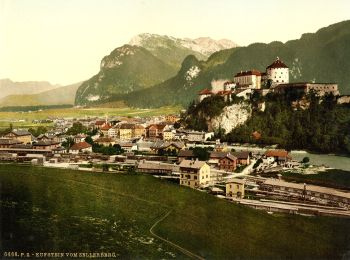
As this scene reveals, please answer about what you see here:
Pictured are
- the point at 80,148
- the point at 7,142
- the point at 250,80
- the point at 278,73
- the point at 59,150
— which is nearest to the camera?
the point at 7,142

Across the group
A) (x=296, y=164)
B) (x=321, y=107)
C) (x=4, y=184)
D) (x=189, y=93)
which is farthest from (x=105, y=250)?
(x=189, y=93)

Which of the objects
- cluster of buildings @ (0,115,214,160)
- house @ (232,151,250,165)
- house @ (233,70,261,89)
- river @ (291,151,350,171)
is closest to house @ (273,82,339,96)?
house @ (233,70,261,89)

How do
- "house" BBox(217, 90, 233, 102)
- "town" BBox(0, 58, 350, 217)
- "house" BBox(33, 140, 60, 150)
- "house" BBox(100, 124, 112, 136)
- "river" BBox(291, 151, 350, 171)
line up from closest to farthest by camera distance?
"town" BBox(0, 58, 350, 217) → "river" BBox(291, 151, 350, 171) → "house" BBox(33, 140, 60, 150) → "house" BBox(100, 124, 112, 136) → "house" BBox(217, 90, 233, 102)

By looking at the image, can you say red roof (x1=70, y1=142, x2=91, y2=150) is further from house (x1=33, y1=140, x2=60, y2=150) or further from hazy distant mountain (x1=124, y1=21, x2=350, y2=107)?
hazy distant mountain (x1=124, y1=21, x2=350, y2=107)

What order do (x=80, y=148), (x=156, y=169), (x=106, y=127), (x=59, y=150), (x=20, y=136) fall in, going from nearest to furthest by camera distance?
(x=156, y=169), (x=59, y=150), (x=20, y=136), (x=80, y=148), (x=106, y=127)

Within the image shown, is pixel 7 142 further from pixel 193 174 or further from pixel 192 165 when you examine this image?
pixel 193 174

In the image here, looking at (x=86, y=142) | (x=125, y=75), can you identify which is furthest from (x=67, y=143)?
(x=125, y=75)
